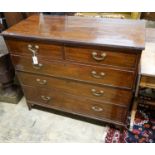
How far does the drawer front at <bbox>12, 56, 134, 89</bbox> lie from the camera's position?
119 cm

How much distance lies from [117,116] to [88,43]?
2.39 feet

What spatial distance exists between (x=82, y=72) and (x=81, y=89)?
0.19 meters

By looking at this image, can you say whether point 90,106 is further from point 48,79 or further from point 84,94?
point 48,79

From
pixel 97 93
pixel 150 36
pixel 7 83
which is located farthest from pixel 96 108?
pixel 7 83

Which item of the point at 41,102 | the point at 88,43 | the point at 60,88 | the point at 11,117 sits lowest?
the point at 11,117

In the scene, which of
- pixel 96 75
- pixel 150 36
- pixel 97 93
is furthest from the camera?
pixel 150 36

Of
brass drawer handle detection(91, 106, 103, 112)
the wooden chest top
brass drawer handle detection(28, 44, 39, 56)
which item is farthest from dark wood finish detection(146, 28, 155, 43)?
brass drawer handle detection(28, 44, 39, 56)

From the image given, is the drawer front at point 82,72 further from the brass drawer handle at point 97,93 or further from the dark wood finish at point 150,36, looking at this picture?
the dark wood finish at point 150,36

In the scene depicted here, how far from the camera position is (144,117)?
1.70 meters

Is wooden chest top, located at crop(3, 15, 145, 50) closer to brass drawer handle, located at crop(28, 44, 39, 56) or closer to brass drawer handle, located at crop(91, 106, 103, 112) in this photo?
brass drawer handle, located at crop(28, 44, 39, 56)

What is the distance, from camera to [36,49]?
4.29 feet

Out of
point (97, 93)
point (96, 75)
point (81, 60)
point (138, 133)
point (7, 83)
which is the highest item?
point (81, 60)

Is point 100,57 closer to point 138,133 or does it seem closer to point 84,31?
point 84,31
